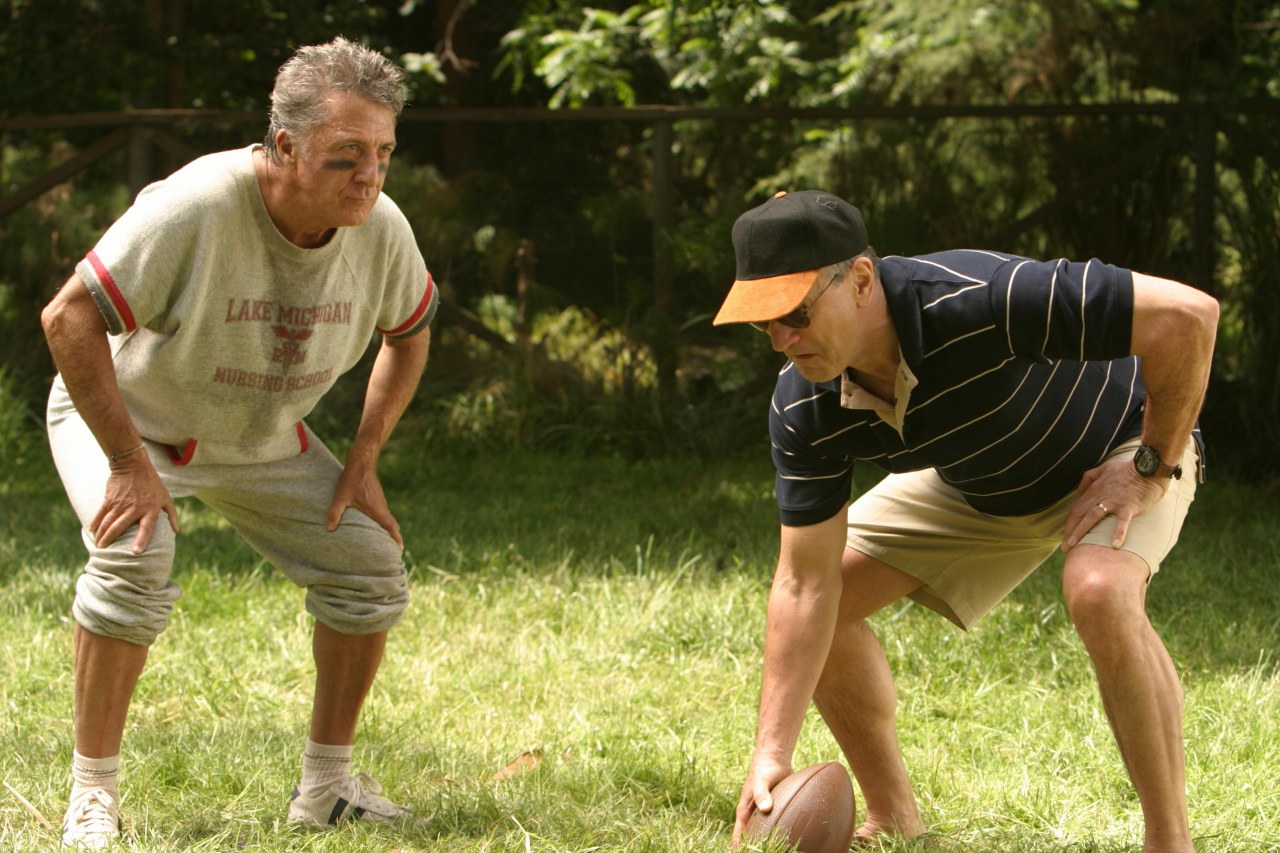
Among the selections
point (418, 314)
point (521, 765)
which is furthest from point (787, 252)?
point (521, 765)

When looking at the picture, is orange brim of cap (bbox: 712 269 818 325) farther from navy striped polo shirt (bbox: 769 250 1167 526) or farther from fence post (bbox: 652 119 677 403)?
fence post (bbox: 652 119 677 403)

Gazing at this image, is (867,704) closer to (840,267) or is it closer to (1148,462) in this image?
(1148,462)

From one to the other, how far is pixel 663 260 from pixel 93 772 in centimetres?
590

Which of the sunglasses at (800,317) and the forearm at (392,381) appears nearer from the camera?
the sunglasses at (800,317)

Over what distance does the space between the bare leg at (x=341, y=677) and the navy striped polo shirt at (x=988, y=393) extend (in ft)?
3.98

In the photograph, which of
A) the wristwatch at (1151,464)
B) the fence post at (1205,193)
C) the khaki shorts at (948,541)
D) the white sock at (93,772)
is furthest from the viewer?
the fence post at (1205,193)

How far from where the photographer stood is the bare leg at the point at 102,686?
3.56 m

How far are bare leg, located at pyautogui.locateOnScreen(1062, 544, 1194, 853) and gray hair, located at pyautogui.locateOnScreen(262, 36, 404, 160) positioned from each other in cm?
202

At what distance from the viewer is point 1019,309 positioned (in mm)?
3195

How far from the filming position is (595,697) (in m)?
4.83

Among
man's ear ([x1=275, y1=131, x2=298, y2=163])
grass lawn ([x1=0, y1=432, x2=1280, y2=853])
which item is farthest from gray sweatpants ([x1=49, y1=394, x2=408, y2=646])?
man's ear ([x1=275, y1=131, x2=298, y2=163])

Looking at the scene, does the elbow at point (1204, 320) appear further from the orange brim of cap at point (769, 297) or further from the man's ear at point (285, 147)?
the man's ear at point (285, 147)

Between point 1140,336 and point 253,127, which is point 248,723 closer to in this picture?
point 1140,336

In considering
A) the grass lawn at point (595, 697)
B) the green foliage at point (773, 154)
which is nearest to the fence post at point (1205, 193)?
the green foliage at point (773, 154)
